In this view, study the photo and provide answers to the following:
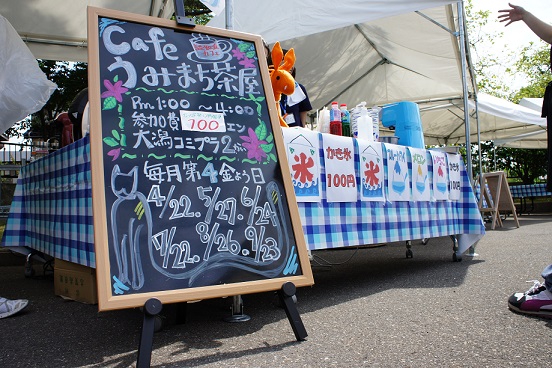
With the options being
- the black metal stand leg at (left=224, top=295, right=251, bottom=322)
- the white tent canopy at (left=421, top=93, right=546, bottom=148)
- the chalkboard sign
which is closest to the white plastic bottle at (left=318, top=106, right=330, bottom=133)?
the chalkboard sign

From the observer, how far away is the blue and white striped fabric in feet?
7.88

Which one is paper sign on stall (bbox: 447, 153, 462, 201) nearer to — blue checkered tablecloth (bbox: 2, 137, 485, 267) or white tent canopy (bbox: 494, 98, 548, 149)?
blue checkered tablecloth (bbox: 2, 137, 485, 267)

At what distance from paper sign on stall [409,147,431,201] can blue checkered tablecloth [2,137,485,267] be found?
83mm

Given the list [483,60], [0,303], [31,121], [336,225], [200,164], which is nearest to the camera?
[200,164]

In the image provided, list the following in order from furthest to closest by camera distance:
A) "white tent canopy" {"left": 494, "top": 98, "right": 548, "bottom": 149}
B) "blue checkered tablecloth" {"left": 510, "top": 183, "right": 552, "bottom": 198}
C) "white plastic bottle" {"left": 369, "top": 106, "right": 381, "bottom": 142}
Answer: "blue checkered tablecloth" {"left": 510, "top": 183, "right": 552, "bottom": 198} < "white tent canopy" {"left": 494, "top": 98, "right": 548, "bottom": 149} < "white plastic bottle" {"left": 369, "top": 106, "right": 381, "bottom": 142}

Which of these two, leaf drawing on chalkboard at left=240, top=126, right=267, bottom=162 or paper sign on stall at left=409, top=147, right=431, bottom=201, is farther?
paper sign on stall at left=409, top=147, right=431, bottom=201

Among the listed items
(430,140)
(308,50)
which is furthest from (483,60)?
(308,50)

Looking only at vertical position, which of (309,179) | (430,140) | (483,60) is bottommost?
(309,179)

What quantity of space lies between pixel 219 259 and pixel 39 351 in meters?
0.88

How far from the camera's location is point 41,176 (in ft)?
10.6

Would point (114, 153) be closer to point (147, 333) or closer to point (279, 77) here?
point (147, 333)

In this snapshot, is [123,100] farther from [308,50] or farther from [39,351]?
[308,50]

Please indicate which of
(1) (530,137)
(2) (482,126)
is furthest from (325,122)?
(1) (530,137)

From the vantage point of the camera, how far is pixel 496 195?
28.8ft
